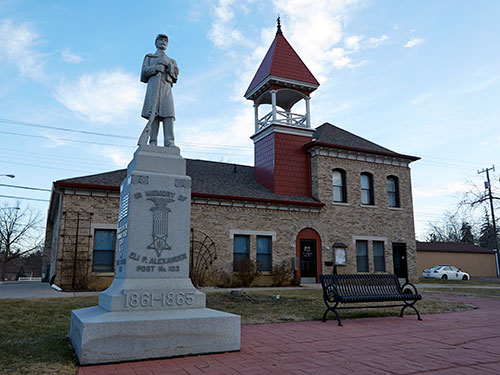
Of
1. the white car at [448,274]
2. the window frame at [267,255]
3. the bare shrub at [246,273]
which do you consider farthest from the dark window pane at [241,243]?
the white car at [448,274]

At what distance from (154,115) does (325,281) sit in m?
4.91

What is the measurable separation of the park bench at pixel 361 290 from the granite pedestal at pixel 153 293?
3158 mm

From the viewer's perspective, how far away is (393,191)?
80.1 ft

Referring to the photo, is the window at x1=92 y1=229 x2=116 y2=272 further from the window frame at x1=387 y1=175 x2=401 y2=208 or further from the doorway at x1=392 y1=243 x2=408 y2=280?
the window frame at x1=387 y1=175 x2=401 y2=208

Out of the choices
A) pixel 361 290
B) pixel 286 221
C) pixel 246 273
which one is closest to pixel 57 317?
pixel 361 290

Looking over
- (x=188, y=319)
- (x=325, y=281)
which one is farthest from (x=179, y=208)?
(x=325, y=281)

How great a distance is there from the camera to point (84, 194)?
1677 cm

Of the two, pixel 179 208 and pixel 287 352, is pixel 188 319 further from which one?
pixel 179 208

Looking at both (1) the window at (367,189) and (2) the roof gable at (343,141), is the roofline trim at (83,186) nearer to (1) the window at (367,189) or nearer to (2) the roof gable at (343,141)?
(2) the roof gable at (343,141)

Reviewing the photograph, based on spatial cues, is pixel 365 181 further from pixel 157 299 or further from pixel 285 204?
pixel 157 299

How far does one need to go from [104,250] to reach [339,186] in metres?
12.9

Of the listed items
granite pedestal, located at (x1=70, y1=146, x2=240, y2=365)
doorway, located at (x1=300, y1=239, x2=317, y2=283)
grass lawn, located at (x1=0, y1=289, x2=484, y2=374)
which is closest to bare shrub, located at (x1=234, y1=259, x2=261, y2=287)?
doorway, located at (x1=300, y1=239, x2=317, y2=283)

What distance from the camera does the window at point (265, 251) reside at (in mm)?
19844

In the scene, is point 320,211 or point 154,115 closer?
point 154,115
